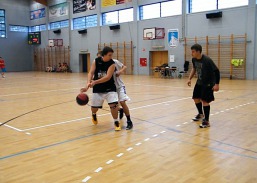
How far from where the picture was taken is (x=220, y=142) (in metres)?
4.73

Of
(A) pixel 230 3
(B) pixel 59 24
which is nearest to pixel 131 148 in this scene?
(A) pixel 230 3

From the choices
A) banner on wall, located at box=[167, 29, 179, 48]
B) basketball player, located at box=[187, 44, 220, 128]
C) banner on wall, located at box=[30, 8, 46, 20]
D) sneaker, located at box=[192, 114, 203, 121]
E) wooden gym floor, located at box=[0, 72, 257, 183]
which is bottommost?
wooden gym floor, located at box=[0, 72, 257, 183]

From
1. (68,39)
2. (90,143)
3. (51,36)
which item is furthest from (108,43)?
(90,143)

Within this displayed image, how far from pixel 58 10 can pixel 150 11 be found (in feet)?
39.6

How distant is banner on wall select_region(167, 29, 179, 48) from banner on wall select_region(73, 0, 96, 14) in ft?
28.2

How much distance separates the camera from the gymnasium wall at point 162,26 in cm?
1719

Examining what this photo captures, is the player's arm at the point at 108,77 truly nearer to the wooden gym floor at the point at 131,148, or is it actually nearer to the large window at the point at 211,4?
the wooden gym floor at the point at 131,148

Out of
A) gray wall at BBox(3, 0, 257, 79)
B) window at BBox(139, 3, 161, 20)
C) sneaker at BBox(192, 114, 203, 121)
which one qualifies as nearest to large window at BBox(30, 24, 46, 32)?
gray wall at BBox(3, 0, 257, 79)

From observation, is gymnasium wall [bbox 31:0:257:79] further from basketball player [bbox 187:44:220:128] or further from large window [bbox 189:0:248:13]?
basketball player [bbox 187:44:220:128]

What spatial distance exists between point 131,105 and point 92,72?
322cm

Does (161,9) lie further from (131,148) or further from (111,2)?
(131,148)

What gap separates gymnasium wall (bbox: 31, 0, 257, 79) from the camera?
17.2 m

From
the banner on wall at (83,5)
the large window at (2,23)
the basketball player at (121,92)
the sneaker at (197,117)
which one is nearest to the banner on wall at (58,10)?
the banner on wall at (83,5)

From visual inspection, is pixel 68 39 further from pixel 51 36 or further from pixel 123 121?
pixel 123 121
